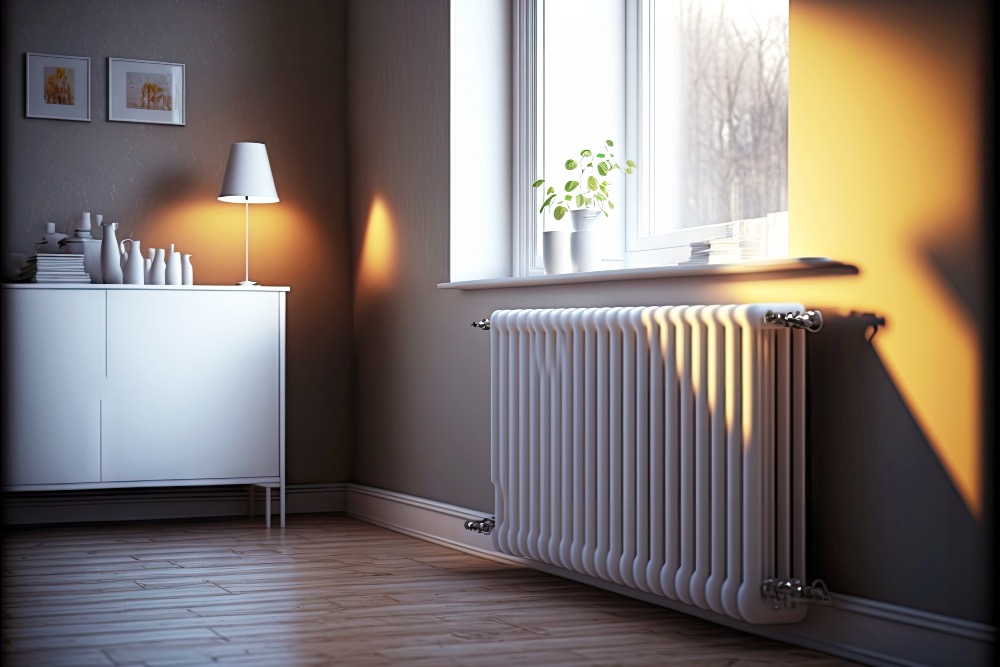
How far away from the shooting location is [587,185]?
347 centimetres

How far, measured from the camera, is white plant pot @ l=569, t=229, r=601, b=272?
3.37 m

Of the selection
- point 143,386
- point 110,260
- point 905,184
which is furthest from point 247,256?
point 905,184

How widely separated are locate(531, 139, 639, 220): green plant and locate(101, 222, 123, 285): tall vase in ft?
4.99

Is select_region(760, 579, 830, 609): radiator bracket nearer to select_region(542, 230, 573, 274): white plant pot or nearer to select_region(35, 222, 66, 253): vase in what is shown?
select_region(542, 230, 573, 274): white plant pot

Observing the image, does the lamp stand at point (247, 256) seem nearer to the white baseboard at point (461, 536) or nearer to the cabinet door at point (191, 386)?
the cabinet door at point (191, 386)

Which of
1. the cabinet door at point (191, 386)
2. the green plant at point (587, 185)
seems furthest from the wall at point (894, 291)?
the cabinet door at point (191, 386)

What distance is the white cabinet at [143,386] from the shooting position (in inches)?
157

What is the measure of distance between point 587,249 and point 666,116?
477 mm

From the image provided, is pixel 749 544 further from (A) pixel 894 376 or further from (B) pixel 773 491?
(A) pixel 894 376

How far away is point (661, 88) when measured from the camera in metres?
3.51

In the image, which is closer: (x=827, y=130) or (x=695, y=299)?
(x=827, y=130)

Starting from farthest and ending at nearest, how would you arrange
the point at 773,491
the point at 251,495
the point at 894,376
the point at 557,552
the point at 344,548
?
the point at 251,495 → the point at 344,548 → the point at 557,552 → the point at 773,491 → the point at 894,376

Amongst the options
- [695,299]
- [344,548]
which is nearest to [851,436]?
[695,299]

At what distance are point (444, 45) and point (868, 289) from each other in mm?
2049
